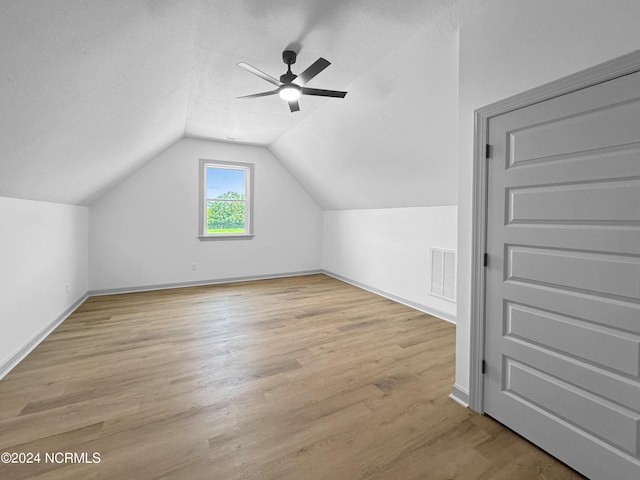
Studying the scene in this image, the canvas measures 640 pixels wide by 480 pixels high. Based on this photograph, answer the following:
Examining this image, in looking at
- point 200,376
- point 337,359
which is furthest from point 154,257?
point 337,359

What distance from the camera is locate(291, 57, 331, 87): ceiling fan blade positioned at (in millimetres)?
2031

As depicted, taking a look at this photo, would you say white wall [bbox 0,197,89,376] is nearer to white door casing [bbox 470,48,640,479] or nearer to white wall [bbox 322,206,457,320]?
white door casing [bbox 470,48,640,479]

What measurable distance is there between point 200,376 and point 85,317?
2.38 meters

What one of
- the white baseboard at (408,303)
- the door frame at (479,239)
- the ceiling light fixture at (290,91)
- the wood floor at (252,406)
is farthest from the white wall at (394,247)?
the ceiling light fixture at (290,91)

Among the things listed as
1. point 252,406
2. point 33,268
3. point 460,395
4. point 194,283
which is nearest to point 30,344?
point 33,268

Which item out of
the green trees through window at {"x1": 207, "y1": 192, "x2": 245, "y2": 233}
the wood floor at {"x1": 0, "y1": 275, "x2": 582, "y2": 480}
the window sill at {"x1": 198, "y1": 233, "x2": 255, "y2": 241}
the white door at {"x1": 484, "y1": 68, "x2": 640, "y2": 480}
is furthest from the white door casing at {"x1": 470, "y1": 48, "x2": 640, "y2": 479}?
the green trees through window at {"x1": 207, "y1": 192, "x2": 245, "y2": 233}

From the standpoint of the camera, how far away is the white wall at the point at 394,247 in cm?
370

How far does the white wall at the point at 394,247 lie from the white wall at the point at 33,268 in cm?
429

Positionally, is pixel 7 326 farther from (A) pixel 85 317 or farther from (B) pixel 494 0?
(B) pixel 494 0

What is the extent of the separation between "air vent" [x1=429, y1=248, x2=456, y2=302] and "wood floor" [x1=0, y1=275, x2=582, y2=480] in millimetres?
455

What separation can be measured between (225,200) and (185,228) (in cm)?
93

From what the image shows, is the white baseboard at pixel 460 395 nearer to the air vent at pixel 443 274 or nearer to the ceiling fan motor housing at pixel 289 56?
the air vent at pixel 443 274

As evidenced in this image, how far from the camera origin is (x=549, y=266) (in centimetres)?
150

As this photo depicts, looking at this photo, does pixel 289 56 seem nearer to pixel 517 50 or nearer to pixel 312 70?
pixel 312 70
